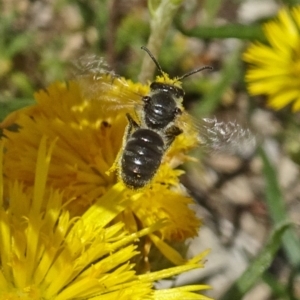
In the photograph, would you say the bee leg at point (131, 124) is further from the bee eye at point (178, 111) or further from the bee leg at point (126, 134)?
the bee eye at point (178, 111)

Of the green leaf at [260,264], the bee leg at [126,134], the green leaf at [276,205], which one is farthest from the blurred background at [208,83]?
the bee leg at [126,134]

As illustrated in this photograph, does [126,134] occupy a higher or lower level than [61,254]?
higher

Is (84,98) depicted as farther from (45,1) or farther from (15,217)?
(45,1)

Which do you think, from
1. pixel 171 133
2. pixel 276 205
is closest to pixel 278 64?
pixel 276 205

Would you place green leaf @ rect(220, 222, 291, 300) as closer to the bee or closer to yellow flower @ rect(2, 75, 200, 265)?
yellow flower @ rect(2, 75, 200, 265)

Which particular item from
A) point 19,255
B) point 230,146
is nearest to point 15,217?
point 19,255

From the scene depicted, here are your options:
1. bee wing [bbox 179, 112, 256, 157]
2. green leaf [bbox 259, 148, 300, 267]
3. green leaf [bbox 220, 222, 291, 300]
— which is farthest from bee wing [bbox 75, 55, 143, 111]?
green leaf [bbox 259, 148, 300, 267]

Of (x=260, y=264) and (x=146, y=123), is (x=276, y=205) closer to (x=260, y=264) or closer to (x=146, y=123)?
(x=260, y=264)

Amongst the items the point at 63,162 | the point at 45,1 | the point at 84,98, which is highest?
the point at 45,1
